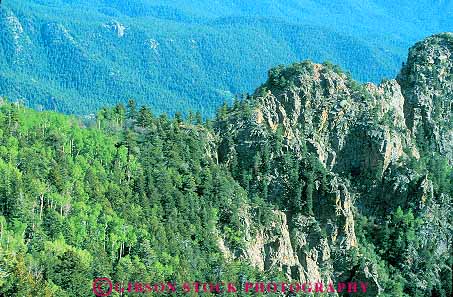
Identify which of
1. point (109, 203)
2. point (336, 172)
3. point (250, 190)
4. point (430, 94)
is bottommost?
point (109, 203)

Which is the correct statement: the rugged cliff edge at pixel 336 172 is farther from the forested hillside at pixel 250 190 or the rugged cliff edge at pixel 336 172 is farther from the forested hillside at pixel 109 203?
the forested hillside at pixel 109 203

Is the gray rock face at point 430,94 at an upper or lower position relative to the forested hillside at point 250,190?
upper

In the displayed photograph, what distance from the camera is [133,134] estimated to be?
304 ft

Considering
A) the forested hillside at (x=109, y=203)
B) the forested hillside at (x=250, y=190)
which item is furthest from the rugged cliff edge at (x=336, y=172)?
the forested hillside at (x=109, y=203)

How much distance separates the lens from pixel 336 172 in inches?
4144

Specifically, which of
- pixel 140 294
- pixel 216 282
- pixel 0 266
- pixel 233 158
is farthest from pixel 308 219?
pixel 0 266

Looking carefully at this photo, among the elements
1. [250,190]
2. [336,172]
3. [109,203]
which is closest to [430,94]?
[336,172]

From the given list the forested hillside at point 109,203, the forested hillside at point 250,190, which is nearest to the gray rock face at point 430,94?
the forested hillside at point 250,190

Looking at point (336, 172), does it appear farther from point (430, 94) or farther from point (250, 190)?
point (430, 94)

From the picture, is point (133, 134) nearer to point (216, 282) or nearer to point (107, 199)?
point (107, 199)

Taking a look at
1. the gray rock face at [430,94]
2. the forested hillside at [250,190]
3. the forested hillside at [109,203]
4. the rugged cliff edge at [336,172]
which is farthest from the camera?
the gray rock face at [430,94]

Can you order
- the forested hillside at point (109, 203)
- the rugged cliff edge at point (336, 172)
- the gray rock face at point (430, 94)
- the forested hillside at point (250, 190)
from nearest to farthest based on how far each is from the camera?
the forested hillside at point (109, 203), the forested hillside at point (250, 190), the rugged cliff edge at point (336, 172), the gray rock face at point (430, 94)

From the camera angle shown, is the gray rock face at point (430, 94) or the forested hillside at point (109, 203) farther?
the gray rock face at point (430, 94)

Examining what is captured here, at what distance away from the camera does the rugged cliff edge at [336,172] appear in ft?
307
